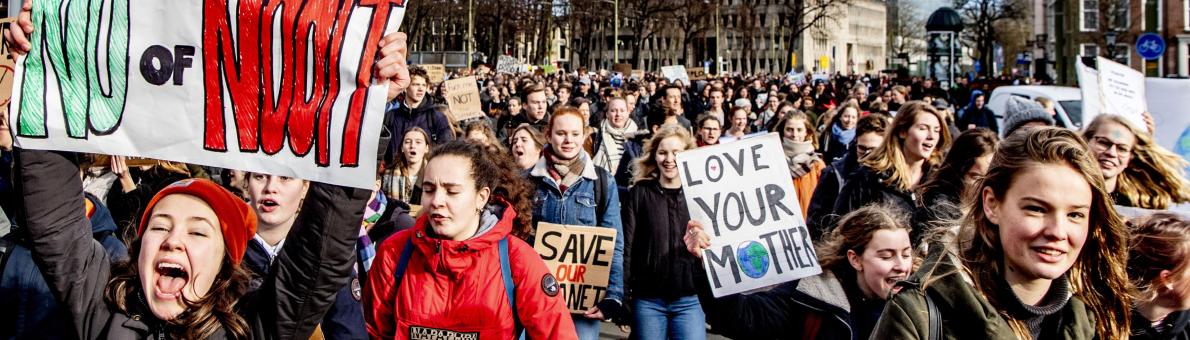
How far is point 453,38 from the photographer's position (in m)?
81.6

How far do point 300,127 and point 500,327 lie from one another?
1185 mm

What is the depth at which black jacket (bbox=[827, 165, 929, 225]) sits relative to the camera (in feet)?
18.5

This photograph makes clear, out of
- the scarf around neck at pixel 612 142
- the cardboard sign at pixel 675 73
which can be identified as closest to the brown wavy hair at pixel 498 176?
the scarf around neck at pixel 612 142

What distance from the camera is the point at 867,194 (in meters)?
5.69

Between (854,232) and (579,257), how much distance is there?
5.77 feet

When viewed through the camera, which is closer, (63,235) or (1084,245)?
(1084,245)

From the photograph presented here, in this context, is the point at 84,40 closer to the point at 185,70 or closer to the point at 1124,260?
the point at 185,70

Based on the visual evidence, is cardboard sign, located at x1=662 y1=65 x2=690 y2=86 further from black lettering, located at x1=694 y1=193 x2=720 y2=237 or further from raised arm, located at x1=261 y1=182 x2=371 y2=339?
raised arm, located at x1=261 y1=182 x2=371 y2=339

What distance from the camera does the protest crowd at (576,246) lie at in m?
2.73

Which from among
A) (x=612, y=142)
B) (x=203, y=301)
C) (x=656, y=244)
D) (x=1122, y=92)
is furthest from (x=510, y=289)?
(x=612, y=142)

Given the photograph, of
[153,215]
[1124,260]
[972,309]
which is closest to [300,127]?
[153,215]

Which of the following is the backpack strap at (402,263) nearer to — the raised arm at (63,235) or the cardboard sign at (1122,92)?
the raised arm at (63,235)

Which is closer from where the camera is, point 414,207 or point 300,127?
point 300,127

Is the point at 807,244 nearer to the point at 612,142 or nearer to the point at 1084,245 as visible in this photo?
the point at 1084,245
